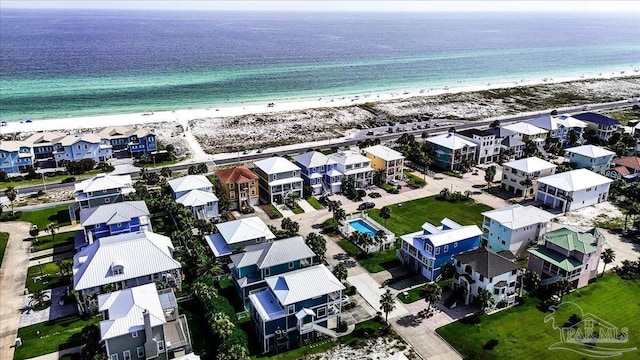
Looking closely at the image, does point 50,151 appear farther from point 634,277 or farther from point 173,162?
point 634,277

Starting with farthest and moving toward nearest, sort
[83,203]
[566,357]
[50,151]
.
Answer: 1. [50,151]
2. [83,203]
3. [566,357]

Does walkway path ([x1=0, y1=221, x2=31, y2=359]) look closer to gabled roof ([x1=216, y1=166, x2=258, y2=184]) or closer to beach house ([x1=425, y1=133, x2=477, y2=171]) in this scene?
gabled roof ([x1=216, y1=166, x2=258, y2=184])

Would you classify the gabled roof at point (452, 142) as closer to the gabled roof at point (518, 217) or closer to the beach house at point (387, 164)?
the beach house at point (387, 164)

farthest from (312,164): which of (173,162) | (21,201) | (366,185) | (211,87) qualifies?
(211,87)

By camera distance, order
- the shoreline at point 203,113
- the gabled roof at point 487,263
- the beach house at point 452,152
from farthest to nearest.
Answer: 1. the shoreline at point 203,113
2. the beach house at point 452,152
3. the gabled roof at point 487,263

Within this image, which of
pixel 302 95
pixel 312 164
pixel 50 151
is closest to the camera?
pixel 312 164

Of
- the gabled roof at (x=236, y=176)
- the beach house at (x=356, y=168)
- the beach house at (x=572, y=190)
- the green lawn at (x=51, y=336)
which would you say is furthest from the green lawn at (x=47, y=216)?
the beach house at (x=572, y=190)
